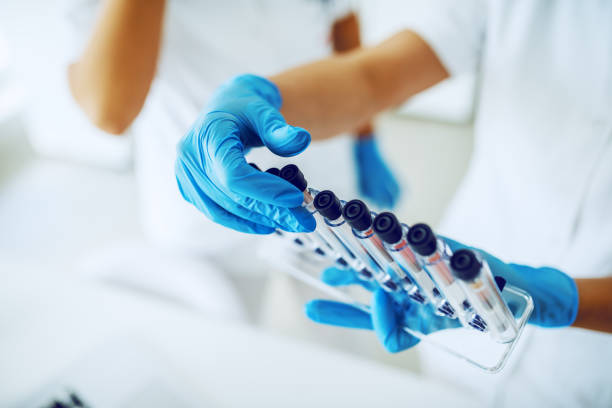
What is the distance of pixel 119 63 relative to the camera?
79 cm

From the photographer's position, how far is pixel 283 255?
0.75 meters

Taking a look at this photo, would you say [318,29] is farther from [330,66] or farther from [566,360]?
[566,360]

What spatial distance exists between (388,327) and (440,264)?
0.63 feet

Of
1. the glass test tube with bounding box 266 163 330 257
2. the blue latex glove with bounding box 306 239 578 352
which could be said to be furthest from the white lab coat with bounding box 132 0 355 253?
the blue latex glove with bounding box 306 239 578 352

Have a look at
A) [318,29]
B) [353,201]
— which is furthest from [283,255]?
[318,29]

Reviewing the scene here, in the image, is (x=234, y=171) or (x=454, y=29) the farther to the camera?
(x=454, y=29)

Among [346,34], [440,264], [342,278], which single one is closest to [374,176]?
[346,34]

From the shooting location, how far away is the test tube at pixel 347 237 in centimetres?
48

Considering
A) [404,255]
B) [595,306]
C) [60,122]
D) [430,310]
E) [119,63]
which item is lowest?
→ [595,306]

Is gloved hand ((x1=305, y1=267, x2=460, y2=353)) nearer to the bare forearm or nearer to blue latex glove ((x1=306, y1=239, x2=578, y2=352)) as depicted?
blue latex glove ((x1=306, y1=239, x2=578, y2=352))

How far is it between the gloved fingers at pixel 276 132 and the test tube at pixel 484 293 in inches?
9.1

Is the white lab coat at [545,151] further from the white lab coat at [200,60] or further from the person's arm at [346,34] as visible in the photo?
the person's arm at [346,34]

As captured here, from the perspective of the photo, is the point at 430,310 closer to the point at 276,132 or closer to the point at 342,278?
the point at 342,278

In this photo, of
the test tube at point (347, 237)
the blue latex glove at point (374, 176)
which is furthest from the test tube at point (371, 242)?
the blue latex glove at point (374, 176)
